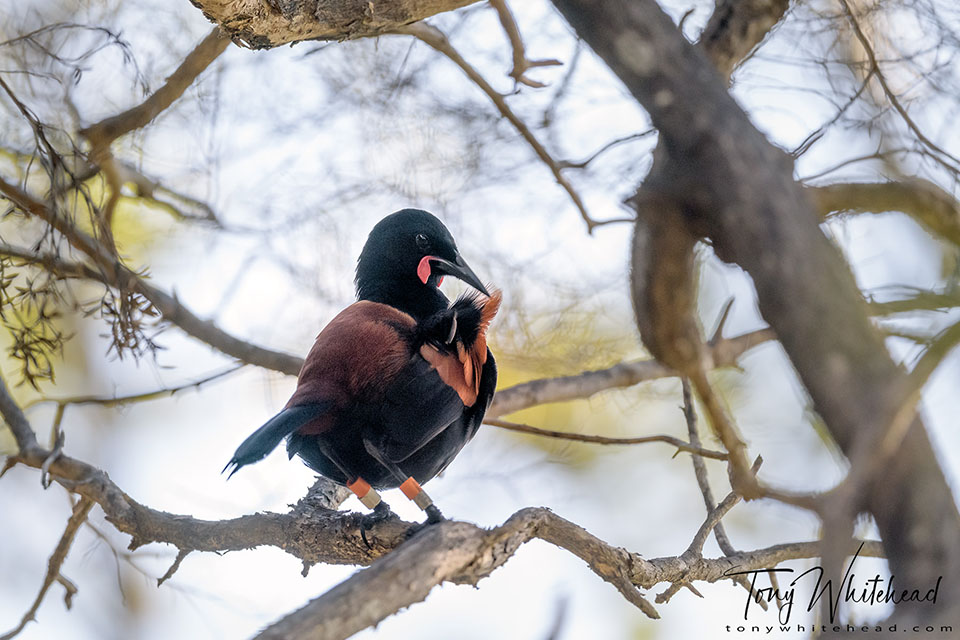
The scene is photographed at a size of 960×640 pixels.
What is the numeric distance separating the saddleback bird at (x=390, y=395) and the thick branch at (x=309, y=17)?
523mm

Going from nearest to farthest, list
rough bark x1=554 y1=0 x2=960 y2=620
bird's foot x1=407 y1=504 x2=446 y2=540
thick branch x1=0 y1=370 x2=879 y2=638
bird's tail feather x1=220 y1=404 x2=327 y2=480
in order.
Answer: thick branch x1=0 y1=370 x2=879 y2=638 → rough bark x1=554 y1=0 x2=960 y2=620 → bird's tail feather x1=220 y1=404 x2=327 y2=480 → bird's foot x1=407 y1=504 x2=446 y2=540

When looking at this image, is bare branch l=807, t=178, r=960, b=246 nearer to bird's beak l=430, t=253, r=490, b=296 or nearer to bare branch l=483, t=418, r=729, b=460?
bare branch l=483, t=418, r=729, b=460

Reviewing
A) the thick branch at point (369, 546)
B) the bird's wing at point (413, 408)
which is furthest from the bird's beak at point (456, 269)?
the thick branch at point (369, 546)

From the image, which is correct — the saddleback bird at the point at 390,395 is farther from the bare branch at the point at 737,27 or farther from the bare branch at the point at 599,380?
the bare branch at the point at 737,27

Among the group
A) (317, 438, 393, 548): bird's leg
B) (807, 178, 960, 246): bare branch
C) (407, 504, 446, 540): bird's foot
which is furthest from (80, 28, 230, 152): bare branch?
(807, 178, 960, 246): bare branch

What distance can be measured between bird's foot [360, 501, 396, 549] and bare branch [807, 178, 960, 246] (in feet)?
3.57

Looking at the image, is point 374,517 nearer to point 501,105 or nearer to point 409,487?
point 409,487

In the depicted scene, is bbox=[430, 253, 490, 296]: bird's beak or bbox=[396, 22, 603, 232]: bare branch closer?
bbox=[430, 253, 490, 296]: bird's beak

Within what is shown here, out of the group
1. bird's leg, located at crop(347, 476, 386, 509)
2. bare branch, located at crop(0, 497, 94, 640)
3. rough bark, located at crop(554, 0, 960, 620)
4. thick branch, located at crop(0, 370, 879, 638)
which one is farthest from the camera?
bare branch, located at crop(0, 497, 94, 640)

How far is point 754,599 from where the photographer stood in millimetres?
1752

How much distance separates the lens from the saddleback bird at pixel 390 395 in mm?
1538

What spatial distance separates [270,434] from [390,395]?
250 millimetres

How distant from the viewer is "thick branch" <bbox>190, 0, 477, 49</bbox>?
1.51m

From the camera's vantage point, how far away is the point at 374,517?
1.56 metres
